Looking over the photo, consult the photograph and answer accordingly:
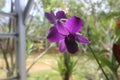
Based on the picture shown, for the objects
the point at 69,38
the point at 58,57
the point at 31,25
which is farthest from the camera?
the point at 58,57

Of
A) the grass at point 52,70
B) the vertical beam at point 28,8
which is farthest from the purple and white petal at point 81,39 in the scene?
the grass at point 52,70

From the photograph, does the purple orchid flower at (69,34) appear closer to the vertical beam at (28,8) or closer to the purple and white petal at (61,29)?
the purple and white petal at (61,29)

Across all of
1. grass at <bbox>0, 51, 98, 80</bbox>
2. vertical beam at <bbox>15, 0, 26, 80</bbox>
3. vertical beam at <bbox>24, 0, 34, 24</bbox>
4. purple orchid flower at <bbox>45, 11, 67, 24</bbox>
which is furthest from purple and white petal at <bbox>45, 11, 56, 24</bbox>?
grass at <bbox>0, 51, 98, 80</bbox>

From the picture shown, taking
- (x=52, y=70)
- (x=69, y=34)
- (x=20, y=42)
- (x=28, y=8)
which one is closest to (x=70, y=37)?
(x=69, y=34)

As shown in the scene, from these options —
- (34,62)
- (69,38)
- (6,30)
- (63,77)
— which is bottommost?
(63,77)

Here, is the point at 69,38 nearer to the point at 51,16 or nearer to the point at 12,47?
the point at 51,16

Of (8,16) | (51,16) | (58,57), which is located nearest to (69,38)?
(51,16)
